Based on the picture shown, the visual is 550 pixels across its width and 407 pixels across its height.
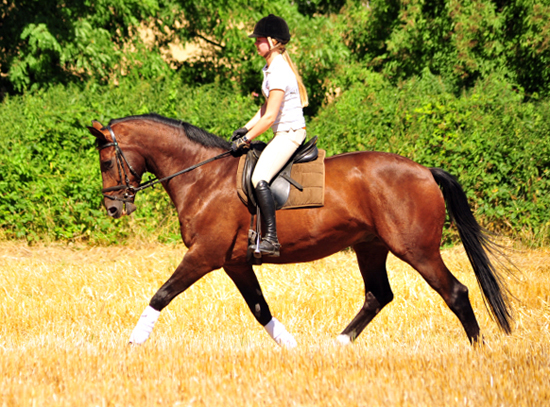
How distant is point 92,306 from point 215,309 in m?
1.34

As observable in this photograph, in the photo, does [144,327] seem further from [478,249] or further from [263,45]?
[478,249]

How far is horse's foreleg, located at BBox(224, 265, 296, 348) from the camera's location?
546 centimetres

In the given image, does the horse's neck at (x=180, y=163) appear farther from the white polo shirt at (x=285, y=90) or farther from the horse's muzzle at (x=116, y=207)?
the white polo shirt at (x=285, y=90)

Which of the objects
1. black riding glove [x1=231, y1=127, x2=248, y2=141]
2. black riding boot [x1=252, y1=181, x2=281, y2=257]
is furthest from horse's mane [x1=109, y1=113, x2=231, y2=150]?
black riding boot [x1=252, y1=181, x2=281, y2=257]

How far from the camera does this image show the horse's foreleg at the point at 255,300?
546 cm

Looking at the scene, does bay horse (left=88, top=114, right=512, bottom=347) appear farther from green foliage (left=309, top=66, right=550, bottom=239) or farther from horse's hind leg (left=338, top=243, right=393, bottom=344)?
green foliage (left=309, top=66, right=550, bottom=239)

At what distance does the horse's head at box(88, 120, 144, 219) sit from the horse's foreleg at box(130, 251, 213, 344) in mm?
711

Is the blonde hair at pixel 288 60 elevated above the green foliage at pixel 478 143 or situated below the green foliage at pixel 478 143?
above

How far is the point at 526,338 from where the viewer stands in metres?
5.24

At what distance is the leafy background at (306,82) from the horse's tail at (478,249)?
13.0 feet

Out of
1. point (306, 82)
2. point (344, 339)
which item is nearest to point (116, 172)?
point (344, 339)

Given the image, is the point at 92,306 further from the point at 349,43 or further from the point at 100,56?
the point at 349,43

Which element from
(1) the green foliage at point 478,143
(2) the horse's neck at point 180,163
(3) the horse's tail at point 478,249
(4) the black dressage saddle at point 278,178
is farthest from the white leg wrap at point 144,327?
(1) the green foliage at point 478,143

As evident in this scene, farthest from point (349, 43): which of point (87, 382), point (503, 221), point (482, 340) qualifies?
point (87, 382)
